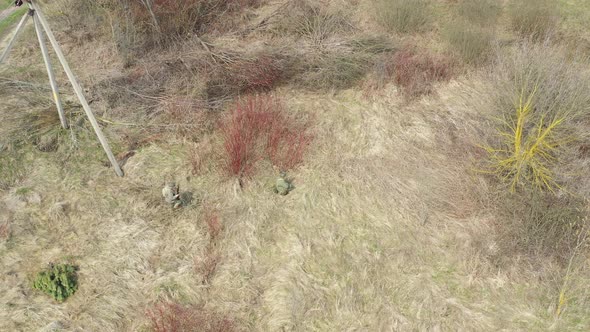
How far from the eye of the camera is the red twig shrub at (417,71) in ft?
20.1

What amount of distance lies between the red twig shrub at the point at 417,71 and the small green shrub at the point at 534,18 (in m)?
1.73

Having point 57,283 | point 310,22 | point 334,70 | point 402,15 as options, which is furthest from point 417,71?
point 57,283

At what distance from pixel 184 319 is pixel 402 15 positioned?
20.5ft

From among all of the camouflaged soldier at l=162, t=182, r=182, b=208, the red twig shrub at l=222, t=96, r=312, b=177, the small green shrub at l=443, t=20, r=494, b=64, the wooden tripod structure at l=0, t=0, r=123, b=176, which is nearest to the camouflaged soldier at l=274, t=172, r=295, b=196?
the red twig shrub at l=222, t=96, r=312, b=177

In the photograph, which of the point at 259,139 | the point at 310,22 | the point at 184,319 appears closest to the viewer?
the point at 184,319

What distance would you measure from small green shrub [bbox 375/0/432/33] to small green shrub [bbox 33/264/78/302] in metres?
6.42

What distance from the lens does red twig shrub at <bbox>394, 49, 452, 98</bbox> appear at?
241 inches

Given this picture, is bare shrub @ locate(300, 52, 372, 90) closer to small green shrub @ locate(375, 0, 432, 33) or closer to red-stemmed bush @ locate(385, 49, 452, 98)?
red-stemmed bush @ locate(385, 49, 452, 98)

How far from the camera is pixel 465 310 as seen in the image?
12.1 ft

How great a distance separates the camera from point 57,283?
376 centimetres

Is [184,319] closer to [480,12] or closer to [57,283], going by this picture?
[57,283]

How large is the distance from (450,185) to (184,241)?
307cm

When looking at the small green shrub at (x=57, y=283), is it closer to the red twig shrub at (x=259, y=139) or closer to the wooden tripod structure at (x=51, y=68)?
the wooden tripod structure at (x=51, y=68)

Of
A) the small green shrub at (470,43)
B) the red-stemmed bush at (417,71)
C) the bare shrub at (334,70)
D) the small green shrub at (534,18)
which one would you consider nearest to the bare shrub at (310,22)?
the bare shrub at (334,70)
